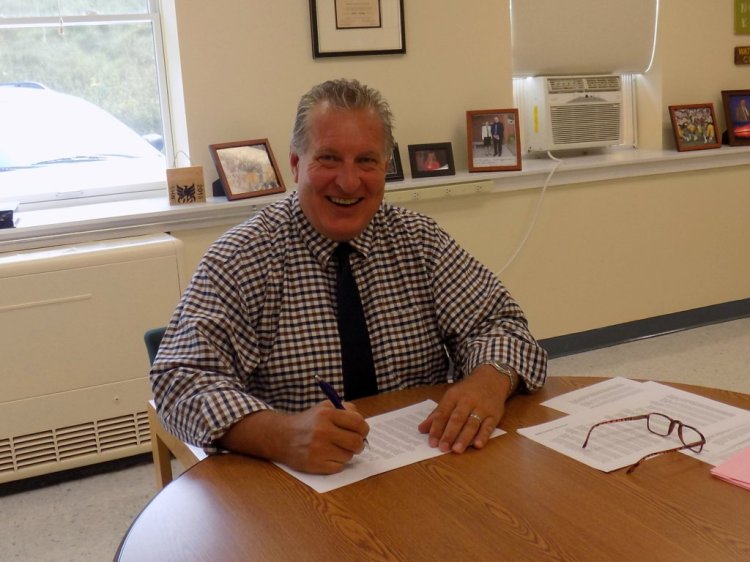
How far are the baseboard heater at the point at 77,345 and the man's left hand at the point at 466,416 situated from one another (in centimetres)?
153

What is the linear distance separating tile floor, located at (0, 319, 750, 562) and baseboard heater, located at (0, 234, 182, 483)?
94 mm

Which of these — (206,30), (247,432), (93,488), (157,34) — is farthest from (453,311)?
(157,34)

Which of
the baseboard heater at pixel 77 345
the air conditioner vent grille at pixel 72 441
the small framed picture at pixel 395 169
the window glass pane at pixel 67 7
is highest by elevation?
the window glass pane at pixel 67 7

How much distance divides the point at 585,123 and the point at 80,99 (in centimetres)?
224

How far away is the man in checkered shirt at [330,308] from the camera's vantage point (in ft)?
4.76

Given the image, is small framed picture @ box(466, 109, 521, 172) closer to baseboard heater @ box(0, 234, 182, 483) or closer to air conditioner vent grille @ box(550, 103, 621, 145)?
air conditioner vent grille @ box(550, 103, 621, 145)

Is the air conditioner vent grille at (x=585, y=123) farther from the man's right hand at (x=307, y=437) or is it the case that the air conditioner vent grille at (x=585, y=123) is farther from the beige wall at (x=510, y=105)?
the man's right hand at (x=307, y=437)

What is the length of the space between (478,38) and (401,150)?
59 cm

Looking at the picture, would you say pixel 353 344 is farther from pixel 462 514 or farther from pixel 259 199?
pixel 259 199

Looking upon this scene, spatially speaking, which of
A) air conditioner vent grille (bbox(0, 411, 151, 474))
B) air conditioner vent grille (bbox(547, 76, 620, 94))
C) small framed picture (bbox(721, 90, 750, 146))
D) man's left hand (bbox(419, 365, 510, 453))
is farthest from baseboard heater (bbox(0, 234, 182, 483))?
small framed picture (bbox(721, 90, 750, 146))

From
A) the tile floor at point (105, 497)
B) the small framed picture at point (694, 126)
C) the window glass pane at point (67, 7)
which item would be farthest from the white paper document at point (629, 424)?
the small framed picture at point (694, 126)

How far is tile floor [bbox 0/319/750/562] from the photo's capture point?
2404 mm

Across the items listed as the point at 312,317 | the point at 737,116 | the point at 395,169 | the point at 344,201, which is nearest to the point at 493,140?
the point at 395,169

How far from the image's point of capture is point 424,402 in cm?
156
